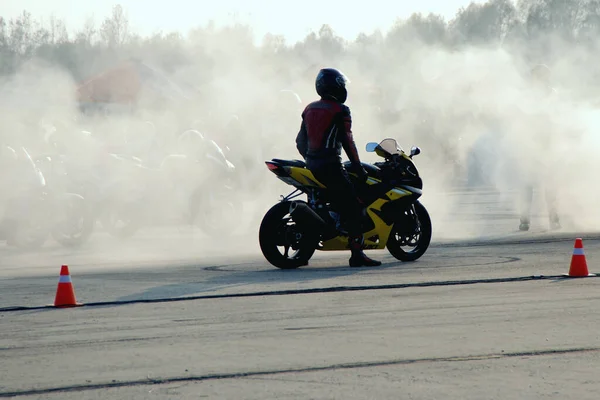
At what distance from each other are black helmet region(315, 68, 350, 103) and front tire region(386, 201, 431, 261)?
165cm

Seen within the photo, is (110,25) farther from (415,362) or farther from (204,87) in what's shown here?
(415,362)

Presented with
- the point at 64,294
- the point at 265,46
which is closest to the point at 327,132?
the point at 64,294

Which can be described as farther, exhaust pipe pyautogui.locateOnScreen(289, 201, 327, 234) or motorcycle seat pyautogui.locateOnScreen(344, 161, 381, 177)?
motorcycle seat pyautogui.locateOnScreen(344, 161, 381, 177)

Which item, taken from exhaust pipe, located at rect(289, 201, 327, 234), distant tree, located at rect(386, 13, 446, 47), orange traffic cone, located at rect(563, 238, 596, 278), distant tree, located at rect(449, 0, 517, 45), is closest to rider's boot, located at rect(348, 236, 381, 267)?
exhaust pipe, located at rect(289, 201, 327, 234)

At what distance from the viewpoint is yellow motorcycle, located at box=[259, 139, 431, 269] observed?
12445 mm

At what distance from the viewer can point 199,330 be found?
322 inches

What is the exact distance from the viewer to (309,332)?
26.3 feet

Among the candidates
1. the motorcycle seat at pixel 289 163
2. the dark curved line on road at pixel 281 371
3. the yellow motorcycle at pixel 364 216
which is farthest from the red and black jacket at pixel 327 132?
the dark curved line on road at pixel 281 371

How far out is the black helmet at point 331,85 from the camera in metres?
12.4

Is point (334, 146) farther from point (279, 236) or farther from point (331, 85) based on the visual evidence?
point (279, 236)

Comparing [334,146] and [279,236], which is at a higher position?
[334,146]

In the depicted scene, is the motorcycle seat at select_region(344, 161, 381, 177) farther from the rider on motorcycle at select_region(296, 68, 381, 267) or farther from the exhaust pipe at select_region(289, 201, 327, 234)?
the exhaust pipe at select_region(289, 201, 327, 234)

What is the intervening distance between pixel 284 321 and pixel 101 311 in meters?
1.60

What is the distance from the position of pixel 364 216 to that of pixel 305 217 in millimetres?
759
